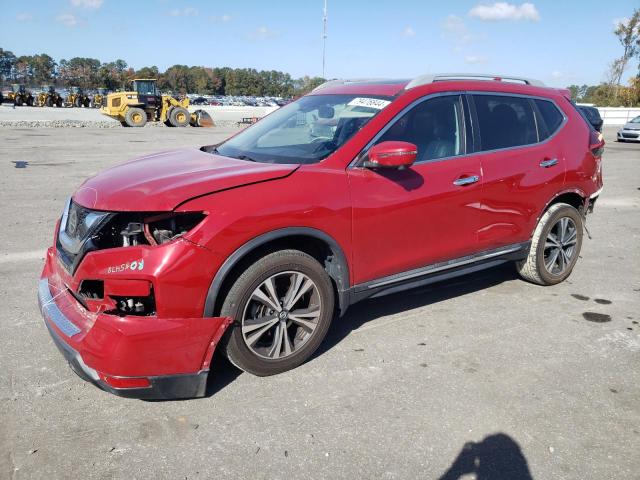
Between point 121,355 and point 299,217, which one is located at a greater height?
point 299,217

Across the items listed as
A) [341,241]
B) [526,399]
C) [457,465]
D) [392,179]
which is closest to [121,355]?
[341,241]

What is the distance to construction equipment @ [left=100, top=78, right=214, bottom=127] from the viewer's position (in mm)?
27953

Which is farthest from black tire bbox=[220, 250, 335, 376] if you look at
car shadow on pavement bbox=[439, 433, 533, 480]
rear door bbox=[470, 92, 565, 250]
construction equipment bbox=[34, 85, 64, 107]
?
construction equipment bbox=[34, 85, 64, 107]

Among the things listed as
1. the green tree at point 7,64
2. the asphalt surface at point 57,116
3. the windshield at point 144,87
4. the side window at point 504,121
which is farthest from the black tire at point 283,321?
the green tree at point 7,64

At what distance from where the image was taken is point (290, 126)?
4.28 m

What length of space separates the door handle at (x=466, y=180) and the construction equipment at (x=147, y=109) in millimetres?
26239

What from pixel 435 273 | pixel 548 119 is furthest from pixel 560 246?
pixel 435 273

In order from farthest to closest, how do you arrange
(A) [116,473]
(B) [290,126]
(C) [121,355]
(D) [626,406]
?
(B) [290,126] < (D) [626,406] < (C) [121,355] < (A) [116,473]

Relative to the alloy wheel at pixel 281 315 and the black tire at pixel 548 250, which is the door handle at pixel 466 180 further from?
the alloy wheel at pixel 281 315

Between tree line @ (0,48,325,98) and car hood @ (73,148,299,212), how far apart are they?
105005 mm

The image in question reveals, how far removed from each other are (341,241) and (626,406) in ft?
6.32

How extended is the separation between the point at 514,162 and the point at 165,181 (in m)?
2.78

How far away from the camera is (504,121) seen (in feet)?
14.4

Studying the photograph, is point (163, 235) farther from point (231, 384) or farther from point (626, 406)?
point (626, 406)
